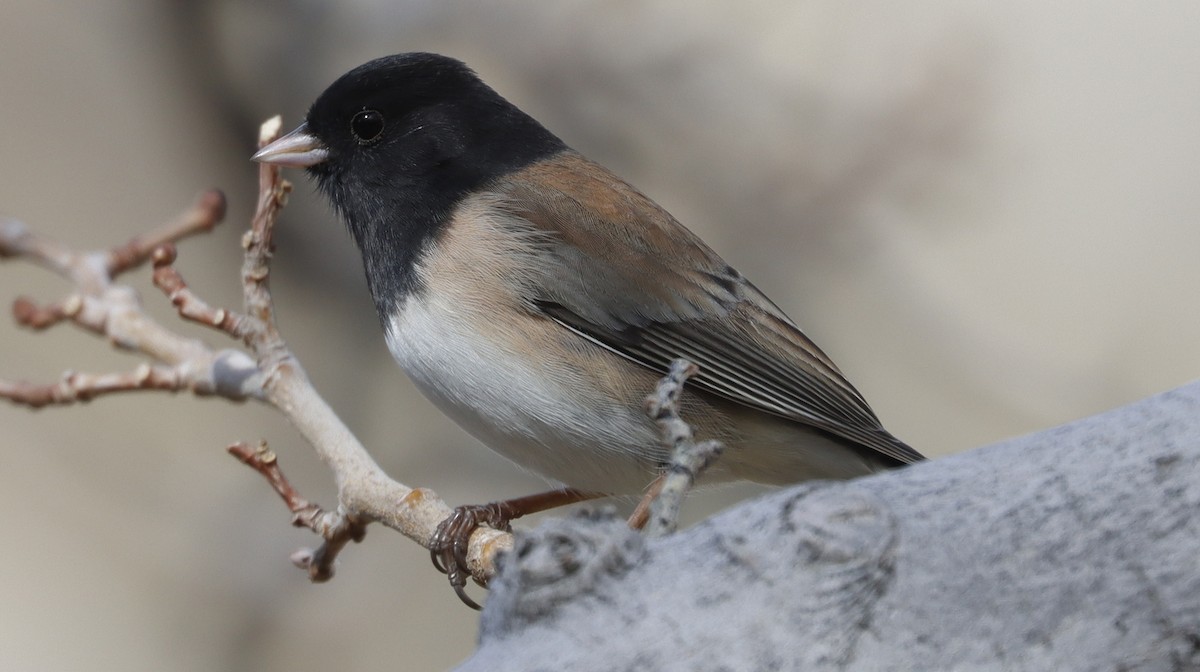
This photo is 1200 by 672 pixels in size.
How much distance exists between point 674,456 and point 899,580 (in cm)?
24

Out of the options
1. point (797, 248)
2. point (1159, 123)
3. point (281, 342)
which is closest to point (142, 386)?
point (281, 342)

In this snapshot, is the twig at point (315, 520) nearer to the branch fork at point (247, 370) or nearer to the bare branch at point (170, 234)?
the branch fork at point (247, 370)

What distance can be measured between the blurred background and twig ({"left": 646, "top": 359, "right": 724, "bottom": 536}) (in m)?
1.93

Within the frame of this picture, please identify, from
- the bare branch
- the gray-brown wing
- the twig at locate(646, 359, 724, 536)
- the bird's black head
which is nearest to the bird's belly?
the gray-brown wing

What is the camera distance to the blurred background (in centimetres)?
300

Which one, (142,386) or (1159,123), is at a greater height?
(1159,123)

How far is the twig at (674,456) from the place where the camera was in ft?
2.76

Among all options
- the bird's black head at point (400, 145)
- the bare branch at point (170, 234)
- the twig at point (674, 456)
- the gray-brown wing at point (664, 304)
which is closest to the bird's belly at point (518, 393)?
the gray-brown wing at point (664, 304)

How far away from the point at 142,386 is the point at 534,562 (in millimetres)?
1118

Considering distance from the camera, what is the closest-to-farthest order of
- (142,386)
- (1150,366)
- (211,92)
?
(142,386)
(1150,366)
(211,92)

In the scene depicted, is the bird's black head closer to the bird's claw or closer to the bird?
the bird

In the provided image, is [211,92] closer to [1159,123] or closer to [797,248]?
[797,248]

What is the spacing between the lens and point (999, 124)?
307cm

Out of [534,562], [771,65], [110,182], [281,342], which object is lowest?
[534,562]
